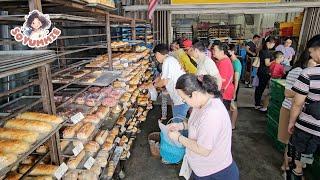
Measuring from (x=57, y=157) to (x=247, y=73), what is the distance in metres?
8.45

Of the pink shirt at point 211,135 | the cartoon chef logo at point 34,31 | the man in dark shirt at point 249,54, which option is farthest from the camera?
the man in dark shirt at point 249,54

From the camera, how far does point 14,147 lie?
155cm

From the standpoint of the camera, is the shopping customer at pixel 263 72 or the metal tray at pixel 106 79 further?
the shopping customer at pixel 263 72

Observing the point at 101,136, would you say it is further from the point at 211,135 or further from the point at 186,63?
the point at 186,63

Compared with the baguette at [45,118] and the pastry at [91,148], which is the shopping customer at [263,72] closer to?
the pastry at [91,148]

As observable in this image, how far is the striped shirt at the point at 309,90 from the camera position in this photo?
8.26ft

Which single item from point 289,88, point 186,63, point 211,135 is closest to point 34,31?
point 211,135

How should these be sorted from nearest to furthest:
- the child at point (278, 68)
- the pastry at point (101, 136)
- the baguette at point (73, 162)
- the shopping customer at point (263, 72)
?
the baguette at point (73, 162) < the pastry at point (101, 136) < the child at point (278, 68) < the shopping customer at point (263, 72)

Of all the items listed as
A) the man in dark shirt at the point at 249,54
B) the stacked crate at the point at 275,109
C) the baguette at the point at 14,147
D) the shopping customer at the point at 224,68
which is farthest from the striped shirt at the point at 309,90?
the man in dark shirt at the point at 249,54

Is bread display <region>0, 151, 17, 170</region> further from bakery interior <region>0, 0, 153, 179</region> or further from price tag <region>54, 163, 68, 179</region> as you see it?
price tag <region>54, 163, 68, 179</region>

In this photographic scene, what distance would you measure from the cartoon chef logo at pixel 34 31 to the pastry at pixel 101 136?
60.5 inches

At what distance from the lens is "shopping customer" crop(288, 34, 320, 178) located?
2557 millimetres

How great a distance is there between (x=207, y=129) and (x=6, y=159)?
133 cm

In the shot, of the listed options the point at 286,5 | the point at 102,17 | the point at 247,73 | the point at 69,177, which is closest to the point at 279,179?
the point at 69,177
